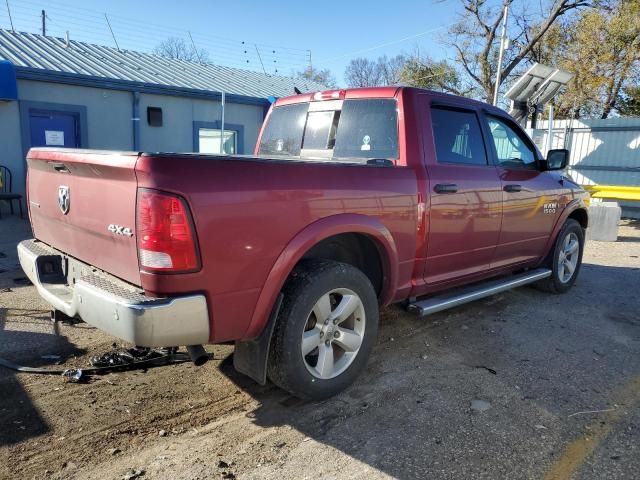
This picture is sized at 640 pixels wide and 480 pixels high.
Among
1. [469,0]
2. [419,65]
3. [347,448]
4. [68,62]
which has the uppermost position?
[469,0]

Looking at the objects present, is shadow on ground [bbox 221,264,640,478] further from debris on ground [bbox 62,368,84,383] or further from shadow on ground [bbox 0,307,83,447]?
shadow on ground [bbox 0,307,83,447]

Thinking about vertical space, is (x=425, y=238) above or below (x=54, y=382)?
above

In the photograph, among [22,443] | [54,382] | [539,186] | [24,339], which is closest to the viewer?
[22,443]

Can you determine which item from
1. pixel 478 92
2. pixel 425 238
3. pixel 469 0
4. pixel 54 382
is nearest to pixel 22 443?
pixel 54 382

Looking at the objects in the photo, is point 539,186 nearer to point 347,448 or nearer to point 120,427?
point 347,448

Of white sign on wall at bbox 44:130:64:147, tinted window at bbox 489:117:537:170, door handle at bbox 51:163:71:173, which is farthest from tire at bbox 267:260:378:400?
white sign on wall at bbox 44:130:64:147

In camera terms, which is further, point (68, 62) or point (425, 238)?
point (68, 62)

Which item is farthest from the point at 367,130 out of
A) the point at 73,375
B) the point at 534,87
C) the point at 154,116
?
the point at 154,116

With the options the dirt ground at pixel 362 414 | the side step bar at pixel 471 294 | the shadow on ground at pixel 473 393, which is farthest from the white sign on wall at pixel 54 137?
the side step bar at pixel 471 294

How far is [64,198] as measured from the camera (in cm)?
321

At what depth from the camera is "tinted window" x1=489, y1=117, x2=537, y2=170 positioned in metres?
4.75

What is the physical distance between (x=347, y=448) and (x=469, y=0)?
81.3 ft

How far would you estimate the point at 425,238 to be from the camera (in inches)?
151

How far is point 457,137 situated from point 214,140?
10656 millimetres
